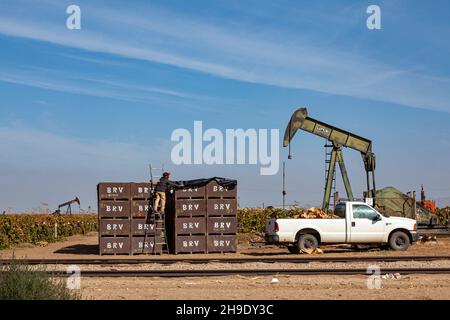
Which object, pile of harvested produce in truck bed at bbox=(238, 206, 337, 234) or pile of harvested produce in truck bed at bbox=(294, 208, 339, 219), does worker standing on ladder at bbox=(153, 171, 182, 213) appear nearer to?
pile of harvested produce in truck bed at bbox=(294, 208, 339, 219)

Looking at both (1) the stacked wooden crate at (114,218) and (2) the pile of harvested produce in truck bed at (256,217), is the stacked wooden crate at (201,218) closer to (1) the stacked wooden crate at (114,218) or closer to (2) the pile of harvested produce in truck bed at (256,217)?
(1) the stacked wooden crate at (114,218)

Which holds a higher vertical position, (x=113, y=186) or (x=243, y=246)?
(x=113, y=186)

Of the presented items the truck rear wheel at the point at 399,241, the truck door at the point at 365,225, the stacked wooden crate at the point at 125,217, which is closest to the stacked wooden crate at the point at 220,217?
the stacked wooden crate at the point at 125,217

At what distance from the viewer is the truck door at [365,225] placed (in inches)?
1069

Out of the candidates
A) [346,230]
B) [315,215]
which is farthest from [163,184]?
[346,230]

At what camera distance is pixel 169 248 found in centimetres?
2909

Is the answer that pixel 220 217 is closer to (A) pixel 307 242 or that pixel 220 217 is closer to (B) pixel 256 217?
(A) pixel 307 242

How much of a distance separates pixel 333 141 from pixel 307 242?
35.5 feet

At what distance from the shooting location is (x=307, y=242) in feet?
88.6

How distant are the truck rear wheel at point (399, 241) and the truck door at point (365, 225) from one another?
53 cm
